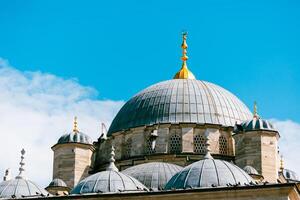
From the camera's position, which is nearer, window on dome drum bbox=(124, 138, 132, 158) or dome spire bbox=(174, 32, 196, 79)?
window on dome drum bbox=(124, 138, 132, 158)

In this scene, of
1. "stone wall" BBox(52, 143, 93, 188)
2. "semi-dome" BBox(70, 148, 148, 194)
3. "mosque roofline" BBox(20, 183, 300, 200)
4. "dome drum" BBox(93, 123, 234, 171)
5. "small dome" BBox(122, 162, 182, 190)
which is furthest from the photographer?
"stone wall" BBox(52, 143, 93, 188)

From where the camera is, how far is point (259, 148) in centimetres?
4531

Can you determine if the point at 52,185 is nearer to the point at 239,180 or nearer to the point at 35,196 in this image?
the point at 35,196

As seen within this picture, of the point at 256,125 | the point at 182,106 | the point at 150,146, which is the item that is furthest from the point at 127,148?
the point at 256,125

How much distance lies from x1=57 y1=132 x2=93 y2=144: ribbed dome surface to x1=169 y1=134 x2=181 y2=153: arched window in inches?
202

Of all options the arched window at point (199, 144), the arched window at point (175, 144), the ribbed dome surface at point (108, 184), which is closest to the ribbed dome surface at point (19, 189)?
the ribbed dome surface at point (108, 184)

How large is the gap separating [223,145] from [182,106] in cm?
345

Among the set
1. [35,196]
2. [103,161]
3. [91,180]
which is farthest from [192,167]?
[103,161]

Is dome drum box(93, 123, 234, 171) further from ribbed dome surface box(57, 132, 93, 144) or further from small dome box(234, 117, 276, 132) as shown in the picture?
ribbed dome surface box(57, 132, 93, 144)

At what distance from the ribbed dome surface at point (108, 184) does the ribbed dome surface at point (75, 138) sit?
444 inches

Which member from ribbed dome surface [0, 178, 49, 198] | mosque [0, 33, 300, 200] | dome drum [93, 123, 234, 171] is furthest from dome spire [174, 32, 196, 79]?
ribbed dome surface [0, 178, 49, 198]

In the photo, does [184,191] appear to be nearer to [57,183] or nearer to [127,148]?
[57,183]

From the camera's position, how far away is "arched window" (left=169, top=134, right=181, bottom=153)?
47094mm

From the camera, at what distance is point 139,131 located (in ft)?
159
